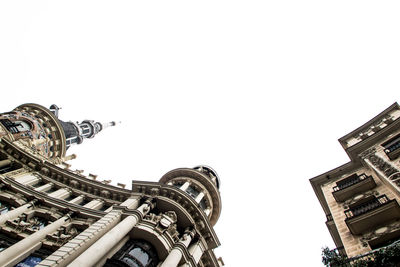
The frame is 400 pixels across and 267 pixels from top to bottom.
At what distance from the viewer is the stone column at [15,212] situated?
1966 centimetres

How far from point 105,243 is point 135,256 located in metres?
2.59

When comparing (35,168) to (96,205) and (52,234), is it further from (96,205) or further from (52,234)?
(52,234)

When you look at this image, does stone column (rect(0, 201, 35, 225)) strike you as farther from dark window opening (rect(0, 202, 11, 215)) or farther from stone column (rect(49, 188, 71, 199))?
stone column (rect(49, 188, 71, 199))

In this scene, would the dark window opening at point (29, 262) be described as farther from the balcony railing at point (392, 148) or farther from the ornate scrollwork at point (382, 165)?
the balcony railing at point (392, 148)

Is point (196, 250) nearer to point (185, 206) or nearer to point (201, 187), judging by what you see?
point (185, 206)

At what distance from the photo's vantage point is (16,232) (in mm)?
19375

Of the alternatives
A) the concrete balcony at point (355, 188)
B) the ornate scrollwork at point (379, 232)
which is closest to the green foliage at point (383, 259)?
the ornate scrollwork at point (379, 232)

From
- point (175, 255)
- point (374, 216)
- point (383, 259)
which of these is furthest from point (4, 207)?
point (374, 216)

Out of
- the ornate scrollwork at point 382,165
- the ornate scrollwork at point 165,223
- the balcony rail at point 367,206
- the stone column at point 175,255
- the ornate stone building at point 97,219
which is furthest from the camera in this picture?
the ornate scrollwork at point 165,223

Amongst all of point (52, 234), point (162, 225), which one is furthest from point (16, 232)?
point (162, 225)

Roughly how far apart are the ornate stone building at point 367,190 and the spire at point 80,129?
53049 millimetres

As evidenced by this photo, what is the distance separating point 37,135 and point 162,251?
1222 inches

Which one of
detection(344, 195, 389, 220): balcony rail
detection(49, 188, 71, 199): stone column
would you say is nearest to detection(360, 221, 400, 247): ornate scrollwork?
detection(344, 195, 389, 220): balcony rail

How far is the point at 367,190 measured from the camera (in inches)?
738
